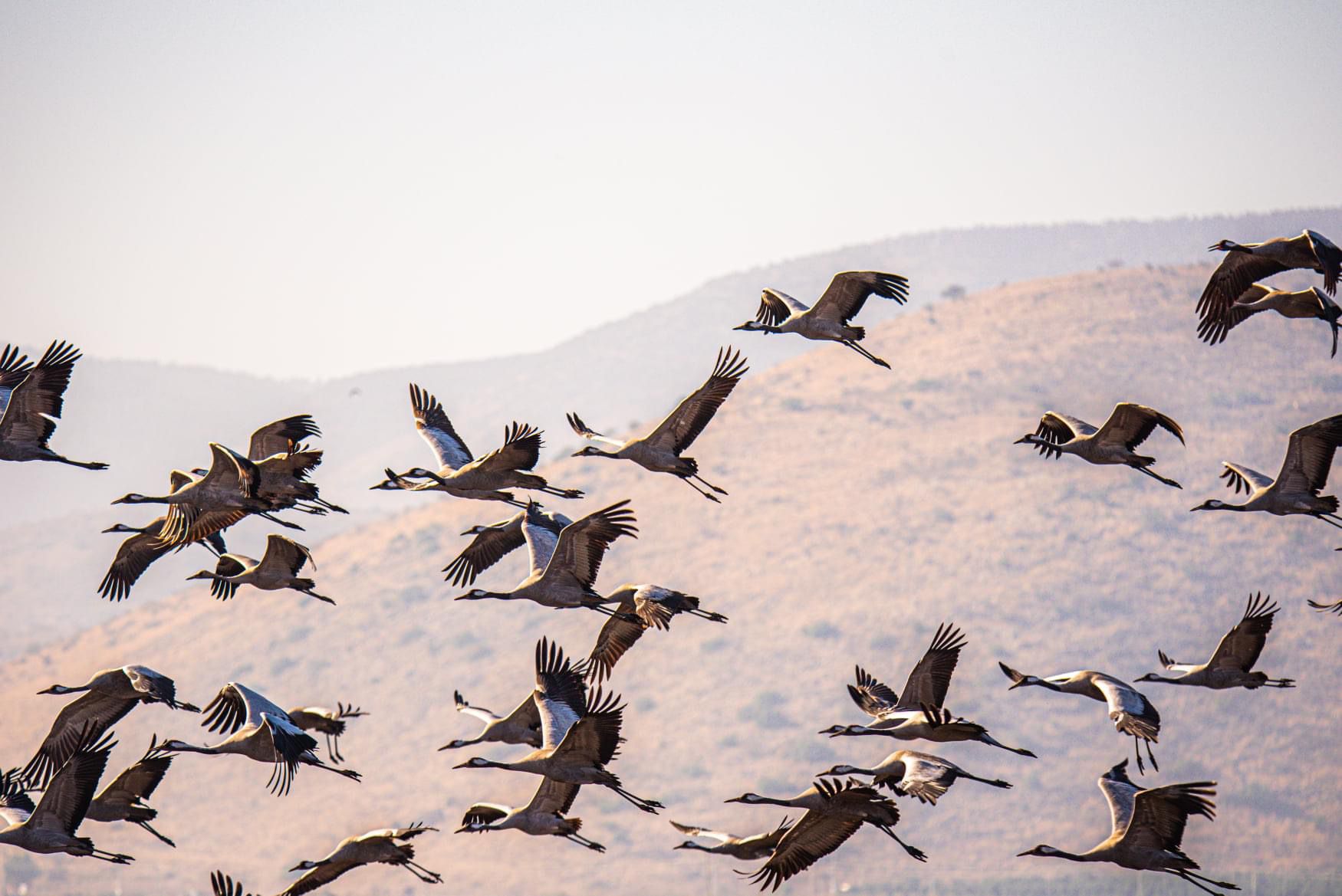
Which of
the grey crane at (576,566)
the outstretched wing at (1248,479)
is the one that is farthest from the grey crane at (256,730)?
the outstretched wing at (1248,479)

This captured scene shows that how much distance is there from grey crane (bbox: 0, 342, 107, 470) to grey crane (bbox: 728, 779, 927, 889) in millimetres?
9968

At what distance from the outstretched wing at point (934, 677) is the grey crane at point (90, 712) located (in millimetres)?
9057

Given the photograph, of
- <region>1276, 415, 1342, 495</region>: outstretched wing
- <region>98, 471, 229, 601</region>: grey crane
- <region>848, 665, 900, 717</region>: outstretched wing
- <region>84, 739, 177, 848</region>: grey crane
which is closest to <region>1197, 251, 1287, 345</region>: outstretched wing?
<region>1276, 415, 1342, 495</region>: outstretched wing

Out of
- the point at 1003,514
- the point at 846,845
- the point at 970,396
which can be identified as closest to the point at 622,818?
the point at 846,845

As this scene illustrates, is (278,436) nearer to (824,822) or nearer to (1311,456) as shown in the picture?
(824,822)

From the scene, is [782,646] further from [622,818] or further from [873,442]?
[873,442]

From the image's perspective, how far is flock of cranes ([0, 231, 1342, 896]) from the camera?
65.0 ft

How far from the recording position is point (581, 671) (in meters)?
23.5

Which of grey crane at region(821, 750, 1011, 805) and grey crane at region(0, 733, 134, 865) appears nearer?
→ grey crane at region(821, 750, 1011, 805)

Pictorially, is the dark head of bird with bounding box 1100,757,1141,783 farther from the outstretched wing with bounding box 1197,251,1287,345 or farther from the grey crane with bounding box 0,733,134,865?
the grey crane with bounding box 0,733,134,865

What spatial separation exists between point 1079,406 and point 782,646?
41300 mm

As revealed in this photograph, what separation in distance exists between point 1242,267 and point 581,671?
1023 cm

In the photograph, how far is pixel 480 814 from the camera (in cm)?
2200

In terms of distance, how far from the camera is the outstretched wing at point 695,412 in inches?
872
